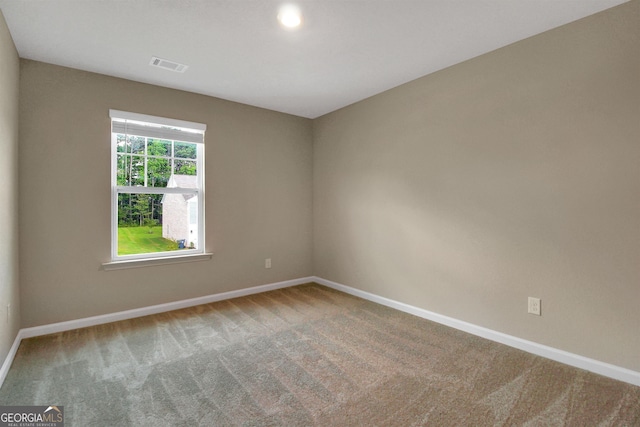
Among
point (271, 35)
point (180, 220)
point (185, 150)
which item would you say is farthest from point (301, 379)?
point (185, 150)

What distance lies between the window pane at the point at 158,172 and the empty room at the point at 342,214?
14 millimetres

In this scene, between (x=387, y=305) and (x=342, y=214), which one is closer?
(x=387, y=305)

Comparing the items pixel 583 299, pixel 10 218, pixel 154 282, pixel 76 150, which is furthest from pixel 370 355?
pixel 76 150

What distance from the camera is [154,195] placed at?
3.52 m

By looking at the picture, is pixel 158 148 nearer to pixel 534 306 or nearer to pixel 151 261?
pixel 151 261

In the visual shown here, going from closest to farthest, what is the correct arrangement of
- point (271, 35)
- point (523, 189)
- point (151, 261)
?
1. point (271, 35)
2. point (523, 189)
3. point (151, 261)

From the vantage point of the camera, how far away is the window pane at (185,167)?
365 centimetres

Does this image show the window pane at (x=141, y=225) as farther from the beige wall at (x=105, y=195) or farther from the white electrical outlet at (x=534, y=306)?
the white electrical outlet at (x=534, y=306)

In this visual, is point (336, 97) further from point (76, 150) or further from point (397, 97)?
point (76, 150)

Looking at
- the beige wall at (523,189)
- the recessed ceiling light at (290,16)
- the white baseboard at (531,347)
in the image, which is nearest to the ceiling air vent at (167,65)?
the recessed ceiling light at (290,16)

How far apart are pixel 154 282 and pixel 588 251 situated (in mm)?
3975

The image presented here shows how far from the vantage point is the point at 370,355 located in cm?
248

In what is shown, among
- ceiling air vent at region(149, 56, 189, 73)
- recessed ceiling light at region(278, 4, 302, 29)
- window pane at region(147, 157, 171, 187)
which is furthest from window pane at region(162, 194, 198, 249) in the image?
recessed ceiling light at region(278, 4, 302, 29)

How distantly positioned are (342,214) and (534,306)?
2392 mm
